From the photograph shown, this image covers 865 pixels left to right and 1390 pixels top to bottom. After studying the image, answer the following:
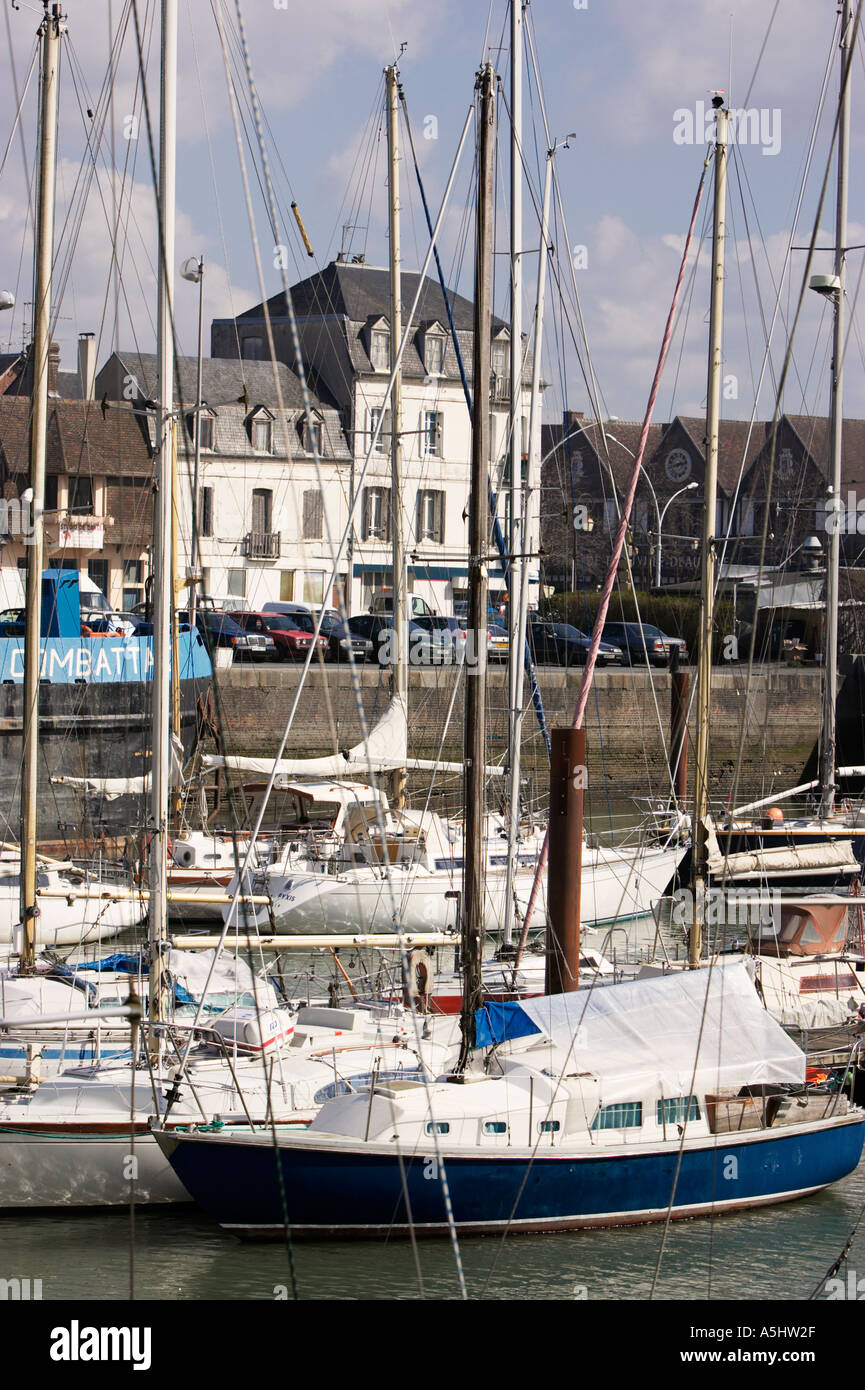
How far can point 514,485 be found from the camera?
19.3 meters

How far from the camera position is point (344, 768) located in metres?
26.2

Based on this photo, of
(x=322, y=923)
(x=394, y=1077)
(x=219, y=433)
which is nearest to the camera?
(x=394, y=1077)

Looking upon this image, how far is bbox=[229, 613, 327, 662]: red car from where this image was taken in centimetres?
4762

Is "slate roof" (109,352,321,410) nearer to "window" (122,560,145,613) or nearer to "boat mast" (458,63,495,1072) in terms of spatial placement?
"window" (122,560,145,613)

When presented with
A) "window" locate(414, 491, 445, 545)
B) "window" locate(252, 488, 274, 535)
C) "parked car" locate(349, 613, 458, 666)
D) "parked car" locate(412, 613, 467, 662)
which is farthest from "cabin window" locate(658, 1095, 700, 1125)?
"window" locate(414, 491, 445, 545)

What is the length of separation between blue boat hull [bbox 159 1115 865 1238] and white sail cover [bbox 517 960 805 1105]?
1.88 ft

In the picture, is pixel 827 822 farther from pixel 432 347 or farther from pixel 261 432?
pixel 432 347

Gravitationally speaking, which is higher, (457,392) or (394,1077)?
(457,392)

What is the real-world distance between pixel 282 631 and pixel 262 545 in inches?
494

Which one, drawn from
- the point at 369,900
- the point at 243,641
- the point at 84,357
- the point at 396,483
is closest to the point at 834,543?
the point at 396,483
